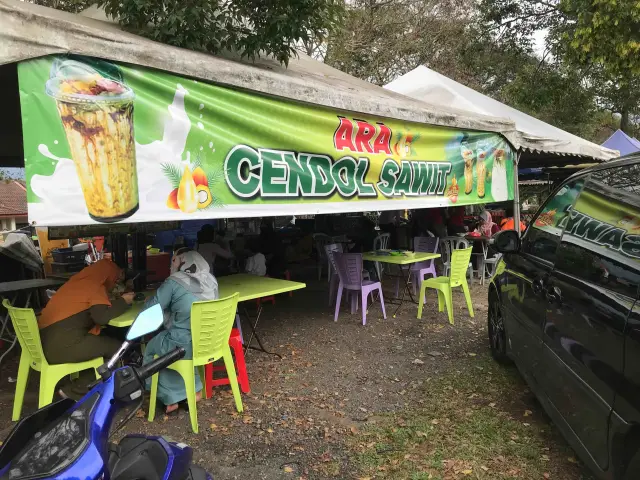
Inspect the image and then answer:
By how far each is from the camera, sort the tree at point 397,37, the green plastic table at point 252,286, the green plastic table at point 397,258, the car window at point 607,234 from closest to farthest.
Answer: the car window at point 607,234
the green plastic table at point 252,286
the green plastic table at point 397,258
the tree at point 397,37

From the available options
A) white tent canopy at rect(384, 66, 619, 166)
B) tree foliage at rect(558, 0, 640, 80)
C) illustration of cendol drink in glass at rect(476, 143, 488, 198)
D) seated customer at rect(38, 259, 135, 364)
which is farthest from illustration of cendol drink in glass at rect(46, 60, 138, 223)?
tree foliage at rect(558, 0, 640, 80)

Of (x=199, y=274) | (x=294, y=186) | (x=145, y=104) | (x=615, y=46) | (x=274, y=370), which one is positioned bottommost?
(x=274, y=370)

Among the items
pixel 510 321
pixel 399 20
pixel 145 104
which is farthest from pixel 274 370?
pixel 399 20

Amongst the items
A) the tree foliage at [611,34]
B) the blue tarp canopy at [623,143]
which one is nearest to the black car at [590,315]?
the tree foliage at [611,34]

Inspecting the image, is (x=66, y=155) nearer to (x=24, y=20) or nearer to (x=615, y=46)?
(x=24, y=20)

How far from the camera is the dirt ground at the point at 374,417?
2938 mm

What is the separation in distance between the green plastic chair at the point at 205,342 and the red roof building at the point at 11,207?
24.7 meters

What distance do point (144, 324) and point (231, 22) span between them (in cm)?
362

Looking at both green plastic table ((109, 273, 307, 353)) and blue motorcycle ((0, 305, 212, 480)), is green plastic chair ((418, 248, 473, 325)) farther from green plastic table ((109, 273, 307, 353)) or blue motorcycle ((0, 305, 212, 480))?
blue motorcycle ((0, 305, 212, 480))

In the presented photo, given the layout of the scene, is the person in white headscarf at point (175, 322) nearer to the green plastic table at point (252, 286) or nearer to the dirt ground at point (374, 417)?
the dirt ground at point (374, 417)

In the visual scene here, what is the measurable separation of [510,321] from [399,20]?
1472cm

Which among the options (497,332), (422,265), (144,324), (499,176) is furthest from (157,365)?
(422,265)

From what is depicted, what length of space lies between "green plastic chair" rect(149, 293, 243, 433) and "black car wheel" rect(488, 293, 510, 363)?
8.12ft

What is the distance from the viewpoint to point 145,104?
3002mm
